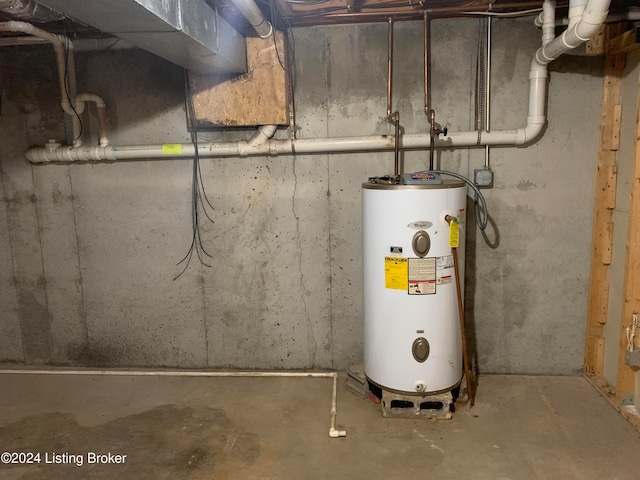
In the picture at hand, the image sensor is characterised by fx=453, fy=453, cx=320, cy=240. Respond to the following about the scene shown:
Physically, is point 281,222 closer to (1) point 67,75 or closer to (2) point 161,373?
(2) point 161,373

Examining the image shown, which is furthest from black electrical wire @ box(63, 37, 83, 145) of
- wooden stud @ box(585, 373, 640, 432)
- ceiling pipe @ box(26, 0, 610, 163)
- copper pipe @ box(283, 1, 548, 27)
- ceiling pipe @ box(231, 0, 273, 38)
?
wooden stud @ box(585, 373, 640, 432)

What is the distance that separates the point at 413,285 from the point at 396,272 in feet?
0.35

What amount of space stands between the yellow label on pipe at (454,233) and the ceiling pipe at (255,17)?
1398 mm

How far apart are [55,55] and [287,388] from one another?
2.55 m

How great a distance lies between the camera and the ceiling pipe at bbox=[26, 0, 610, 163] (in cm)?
247

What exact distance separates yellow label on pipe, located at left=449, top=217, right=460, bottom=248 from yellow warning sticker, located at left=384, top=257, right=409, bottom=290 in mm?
243

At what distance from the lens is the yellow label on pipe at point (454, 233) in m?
2.25

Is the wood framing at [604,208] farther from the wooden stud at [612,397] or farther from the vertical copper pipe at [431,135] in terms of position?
the vertical copper pipe at [431,135]

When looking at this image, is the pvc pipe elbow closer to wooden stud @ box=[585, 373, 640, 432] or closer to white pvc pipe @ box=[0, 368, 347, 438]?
white pvc pipe @ box=[0, 368, 347, 438]

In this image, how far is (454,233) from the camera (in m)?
2.26

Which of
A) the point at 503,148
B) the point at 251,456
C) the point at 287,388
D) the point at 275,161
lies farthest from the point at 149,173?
the point at 503,148

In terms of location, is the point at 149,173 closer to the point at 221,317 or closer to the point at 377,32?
the point at 221,317

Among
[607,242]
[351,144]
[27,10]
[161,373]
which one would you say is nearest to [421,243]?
[351,144]

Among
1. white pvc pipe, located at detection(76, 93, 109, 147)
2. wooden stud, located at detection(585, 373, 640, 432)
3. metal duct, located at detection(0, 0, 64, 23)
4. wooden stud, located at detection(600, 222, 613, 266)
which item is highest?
metal duct, located at detection(0, 0, 64, 23)
